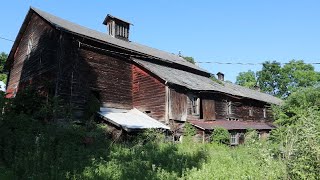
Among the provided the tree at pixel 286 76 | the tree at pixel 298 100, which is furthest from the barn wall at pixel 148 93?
the tree at pixel 286 76

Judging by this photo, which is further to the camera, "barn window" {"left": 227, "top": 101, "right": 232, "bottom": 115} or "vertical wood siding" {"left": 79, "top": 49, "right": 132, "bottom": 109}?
"barn window" {"left": 227, "top": 101, "right": 232, "bottom": 115}

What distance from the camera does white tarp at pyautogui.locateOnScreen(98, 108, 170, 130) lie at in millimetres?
20703

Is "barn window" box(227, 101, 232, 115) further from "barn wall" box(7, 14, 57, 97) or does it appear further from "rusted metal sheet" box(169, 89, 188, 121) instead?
"barn wall" box(7, 14, 57, 97)

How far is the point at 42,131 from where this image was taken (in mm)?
13969

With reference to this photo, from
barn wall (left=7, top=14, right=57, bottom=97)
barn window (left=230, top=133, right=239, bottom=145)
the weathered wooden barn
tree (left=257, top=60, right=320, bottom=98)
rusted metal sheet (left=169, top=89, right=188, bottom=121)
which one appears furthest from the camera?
tree (left=257, top=60, right=320, bottom=98)

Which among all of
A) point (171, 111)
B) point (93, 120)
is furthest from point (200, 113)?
point (93, 120)

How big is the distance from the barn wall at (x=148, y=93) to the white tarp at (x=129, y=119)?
1.97 ft

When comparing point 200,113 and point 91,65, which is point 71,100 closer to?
point 91,65

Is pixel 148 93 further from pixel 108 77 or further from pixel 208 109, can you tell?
pixel 208 109

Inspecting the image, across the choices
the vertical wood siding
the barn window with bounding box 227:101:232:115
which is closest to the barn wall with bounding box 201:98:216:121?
the barn window with bounding box 227:101:232:115

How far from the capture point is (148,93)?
83.7 feet

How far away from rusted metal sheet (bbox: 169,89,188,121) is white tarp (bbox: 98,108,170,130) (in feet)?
4.71

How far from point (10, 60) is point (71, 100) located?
37.8 feet

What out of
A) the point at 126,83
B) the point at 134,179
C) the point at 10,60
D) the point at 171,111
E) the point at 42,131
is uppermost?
the point at 10,60
